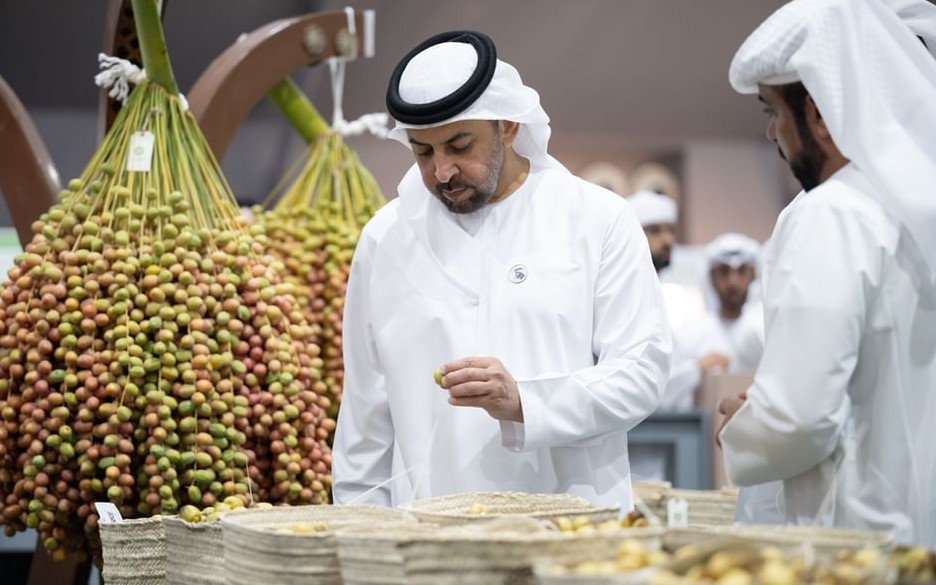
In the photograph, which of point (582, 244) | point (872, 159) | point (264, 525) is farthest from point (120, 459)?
point (872, 159)

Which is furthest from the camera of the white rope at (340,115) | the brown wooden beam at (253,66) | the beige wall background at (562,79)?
the beige wall background at (562,79)

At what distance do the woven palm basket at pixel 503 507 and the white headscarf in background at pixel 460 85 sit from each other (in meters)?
0.77

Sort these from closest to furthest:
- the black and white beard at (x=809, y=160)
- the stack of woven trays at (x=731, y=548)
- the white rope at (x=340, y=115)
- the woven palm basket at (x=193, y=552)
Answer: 1. the stack of woven trays at (x=731, y=548)
2. the black and white beard at (x=809, y=160)
3. the woven palm basket at (x=193, y=552)
4. the white rope at (x=340, y=115)

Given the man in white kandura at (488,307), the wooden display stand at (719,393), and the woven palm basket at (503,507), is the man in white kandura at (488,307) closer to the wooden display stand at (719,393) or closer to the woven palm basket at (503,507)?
the woven palm basket at (503,507)

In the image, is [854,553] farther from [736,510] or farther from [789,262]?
[736,510]

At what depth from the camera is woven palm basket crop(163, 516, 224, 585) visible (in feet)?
7.11

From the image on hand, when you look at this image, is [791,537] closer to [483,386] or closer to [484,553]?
[484,553]

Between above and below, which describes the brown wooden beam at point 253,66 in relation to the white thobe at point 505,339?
above

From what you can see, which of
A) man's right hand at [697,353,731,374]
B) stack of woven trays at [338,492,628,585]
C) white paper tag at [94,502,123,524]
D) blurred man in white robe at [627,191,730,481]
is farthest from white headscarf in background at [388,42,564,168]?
man's right hand at [697,353,731,374]

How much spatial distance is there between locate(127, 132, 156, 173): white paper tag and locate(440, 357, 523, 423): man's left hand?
84 centimetres

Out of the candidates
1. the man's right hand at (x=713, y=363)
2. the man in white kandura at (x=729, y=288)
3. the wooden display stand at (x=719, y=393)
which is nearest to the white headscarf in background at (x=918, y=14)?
the wooden display stand at (x=719, y=393)

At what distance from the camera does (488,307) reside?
8.57ft

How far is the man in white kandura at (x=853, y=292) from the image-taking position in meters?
1.87

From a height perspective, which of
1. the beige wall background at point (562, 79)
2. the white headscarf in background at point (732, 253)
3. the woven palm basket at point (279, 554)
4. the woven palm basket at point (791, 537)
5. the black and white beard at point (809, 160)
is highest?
the beige wall background at point (562, 79)
